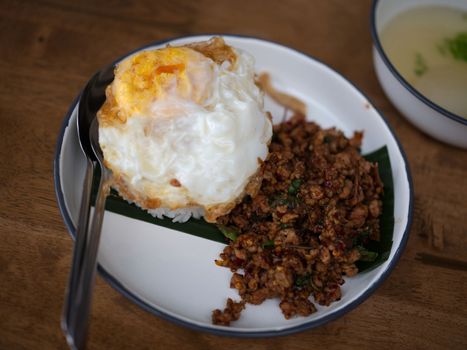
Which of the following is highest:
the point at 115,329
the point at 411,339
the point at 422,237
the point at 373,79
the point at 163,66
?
the point at 163,66

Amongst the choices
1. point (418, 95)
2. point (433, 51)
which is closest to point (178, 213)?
point (418, 95)

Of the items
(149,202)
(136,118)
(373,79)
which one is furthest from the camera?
A: (373,79)

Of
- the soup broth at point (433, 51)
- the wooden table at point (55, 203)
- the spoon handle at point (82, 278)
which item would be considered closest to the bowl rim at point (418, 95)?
the soup broth at point (433, 51)

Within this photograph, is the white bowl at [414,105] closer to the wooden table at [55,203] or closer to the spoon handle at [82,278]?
the wooden table at [55,203]

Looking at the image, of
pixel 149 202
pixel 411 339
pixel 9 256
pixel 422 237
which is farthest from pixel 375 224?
pixel 9 256

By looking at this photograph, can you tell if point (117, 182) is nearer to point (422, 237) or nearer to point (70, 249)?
point (70, 249)

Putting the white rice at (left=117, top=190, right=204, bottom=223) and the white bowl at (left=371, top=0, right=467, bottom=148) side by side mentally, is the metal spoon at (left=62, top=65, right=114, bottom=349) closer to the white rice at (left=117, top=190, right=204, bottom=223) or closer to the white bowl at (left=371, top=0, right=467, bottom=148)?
the white rice at (left=117, top=190, right=204, bottom=223)
